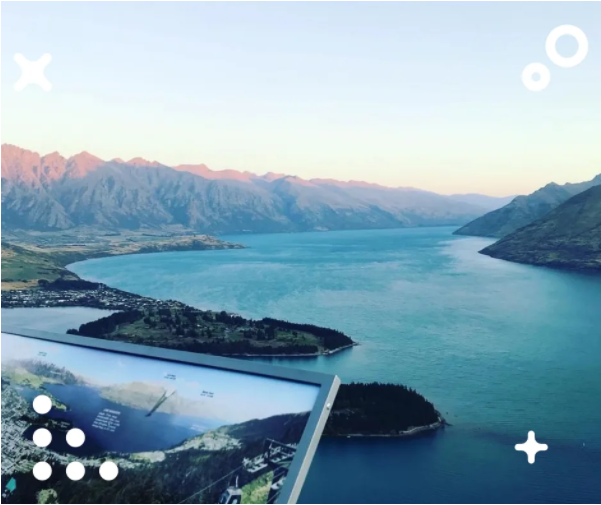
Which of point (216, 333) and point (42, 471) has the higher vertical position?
point (42, 471)

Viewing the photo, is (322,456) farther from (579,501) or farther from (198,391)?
(198,391)

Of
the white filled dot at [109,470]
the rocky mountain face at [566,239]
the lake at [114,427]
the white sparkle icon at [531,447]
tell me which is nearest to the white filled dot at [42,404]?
the lake at [114,427]

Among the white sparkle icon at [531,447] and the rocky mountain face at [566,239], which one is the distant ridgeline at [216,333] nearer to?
the white sparkle icon at [531,447]

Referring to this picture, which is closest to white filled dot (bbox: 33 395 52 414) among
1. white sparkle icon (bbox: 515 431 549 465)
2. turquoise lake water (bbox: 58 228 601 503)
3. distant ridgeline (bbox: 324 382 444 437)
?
turquoise lake water (bbox: 58 228 601 503)

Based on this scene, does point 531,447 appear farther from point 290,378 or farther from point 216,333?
point 290,378

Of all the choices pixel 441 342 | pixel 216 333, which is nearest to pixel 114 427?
pixel 216 333

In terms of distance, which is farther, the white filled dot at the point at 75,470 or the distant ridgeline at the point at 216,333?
the distant ridgeline at the point at 216,333

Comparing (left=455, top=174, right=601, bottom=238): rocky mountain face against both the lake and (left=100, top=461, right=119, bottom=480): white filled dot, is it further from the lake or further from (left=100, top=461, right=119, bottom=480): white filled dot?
(left=100, top=461, right=119, bottom=480): white filled dot
